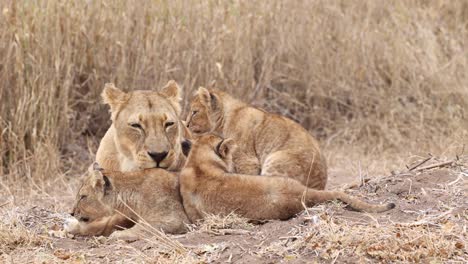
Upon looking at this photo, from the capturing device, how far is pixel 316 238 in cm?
571

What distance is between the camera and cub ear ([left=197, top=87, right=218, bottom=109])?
8.27m

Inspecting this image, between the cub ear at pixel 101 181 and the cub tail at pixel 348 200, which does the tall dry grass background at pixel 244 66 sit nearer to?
the cub ear at pixel 101 181

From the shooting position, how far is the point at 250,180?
6445mm

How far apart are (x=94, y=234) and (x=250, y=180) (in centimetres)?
122

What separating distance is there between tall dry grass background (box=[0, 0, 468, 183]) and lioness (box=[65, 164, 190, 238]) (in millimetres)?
2997

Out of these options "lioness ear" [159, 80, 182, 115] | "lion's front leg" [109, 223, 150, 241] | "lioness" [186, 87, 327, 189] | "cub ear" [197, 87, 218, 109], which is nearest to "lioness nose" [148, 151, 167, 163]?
"lion's front leg" [109, 223, 150, 241]

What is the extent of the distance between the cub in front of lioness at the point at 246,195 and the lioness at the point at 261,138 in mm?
888

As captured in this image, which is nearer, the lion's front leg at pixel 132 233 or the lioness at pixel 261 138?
the lion's front leg at pixel 132 233

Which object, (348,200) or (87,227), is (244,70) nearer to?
(87,227)

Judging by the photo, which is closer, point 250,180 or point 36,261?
point 36,261

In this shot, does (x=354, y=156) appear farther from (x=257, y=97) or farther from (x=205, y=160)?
(x=205, y=160)

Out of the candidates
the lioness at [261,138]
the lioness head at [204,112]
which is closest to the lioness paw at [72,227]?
the lioness at [261,138]

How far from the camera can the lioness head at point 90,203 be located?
21.9 ft

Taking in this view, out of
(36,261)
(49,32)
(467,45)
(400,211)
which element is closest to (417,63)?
(467,45)
